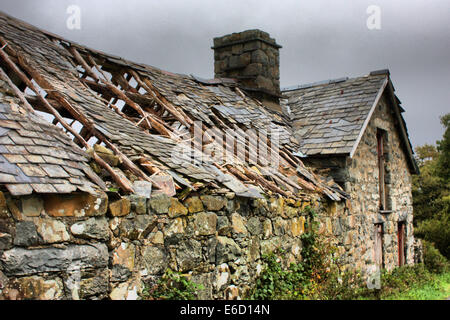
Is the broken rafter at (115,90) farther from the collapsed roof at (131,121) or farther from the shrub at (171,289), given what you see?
the shrub at (171,289)

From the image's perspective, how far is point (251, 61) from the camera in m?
11.6

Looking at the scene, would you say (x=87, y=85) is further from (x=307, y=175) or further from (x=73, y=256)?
(x=307, y=175)

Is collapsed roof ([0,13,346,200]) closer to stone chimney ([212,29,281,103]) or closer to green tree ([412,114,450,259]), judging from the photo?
stone chimney ([212,29,281,103])

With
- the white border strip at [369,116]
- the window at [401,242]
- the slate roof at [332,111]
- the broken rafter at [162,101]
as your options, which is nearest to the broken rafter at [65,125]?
the broken rafter at [162,101]

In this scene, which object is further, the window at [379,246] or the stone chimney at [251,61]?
the stone chimney at [251,61]

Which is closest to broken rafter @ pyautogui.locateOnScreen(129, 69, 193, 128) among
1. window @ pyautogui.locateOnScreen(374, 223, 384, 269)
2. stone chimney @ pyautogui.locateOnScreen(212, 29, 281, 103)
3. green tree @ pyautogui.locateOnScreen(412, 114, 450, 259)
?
stone chimney @ pyautogui.locateOnScreen(212, 29, 281, 103)

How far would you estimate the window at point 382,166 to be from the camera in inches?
452

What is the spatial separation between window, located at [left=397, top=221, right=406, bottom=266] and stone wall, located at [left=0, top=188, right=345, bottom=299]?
7.08m

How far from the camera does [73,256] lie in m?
3.96

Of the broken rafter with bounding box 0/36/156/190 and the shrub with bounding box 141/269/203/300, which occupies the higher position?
the broken rafter with bounding box 0/36/156/190

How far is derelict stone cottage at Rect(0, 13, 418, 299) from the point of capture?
3.93 metres

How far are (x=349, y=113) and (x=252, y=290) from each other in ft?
19.4

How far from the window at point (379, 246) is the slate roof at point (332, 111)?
8.93 feet
